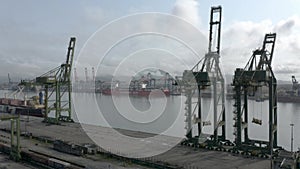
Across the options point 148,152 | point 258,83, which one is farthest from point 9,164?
point 258,83

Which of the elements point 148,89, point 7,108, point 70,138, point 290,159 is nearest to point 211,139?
point 290,159

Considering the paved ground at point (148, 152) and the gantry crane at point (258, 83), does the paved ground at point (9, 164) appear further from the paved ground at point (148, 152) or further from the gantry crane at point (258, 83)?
the gantry crane at point (258, 83)

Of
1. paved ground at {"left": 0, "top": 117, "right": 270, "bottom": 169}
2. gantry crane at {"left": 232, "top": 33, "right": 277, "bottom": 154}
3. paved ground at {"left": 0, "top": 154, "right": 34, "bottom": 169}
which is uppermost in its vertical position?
gantry crane at {"left": 232, "top": 33, "right": 277, "bottom": 154}

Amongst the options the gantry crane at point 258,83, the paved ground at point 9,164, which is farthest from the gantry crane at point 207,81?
the paved ground at point 9,164

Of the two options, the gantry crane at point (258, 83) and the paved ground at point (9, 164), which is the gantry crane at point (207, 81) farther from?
the paved ground at point (9, 164)

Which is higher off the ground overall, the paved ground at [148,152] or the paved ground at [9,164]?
the paved ground at [148,152]

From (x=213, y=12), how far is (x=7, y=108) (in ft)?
184

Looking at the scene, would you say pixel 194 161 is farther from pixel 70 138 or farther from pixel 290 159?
pixel 70 138

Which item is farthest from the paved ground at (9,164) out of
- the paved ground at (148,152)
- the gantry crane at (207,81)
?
the gantry crane at (207,81)

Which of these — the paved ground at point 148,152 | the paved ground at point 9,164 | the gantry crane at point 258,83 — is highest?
the gantry crane at point 258,83

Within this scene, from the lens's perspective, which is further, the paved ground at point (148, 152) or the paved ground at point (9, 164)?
the paved ground at point (9, 164)

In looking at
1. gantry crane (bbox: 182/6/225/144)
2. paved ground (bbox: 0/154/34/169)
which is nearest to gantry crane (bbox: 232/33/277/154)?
gantry crane (bbox: 182/6/225/144)

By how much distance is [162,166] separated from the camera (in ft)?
66.8

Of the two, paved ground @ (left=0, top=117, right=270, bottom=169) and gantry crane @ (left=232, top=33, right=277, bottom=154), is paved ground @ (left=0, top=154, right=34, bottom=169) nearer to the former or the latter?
paved ground @ (left=0, top=117, right=270, bottom=169)
